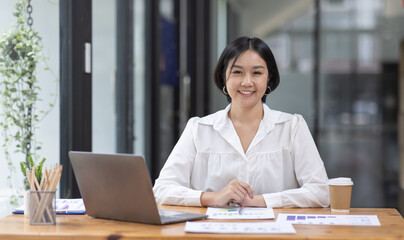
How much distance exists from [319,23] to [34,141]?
215 inches

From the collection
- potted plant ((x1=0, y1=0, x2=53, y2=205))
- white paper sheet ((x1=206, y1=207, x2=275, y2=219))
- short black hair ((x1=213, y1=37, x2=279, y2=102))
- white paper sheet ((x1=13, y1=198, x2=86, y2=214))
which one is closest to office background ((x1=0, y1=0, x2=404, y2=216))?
potted plant ((x1=0, y1=0, x2=53, y2=205))

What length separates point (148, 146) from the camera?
5.36 m

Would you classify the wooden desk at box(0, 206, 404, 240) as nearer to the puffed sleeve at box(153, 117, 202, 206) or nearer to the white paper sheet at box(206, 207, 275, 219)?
the white paper sheet at box(206, 207, 275, 219)

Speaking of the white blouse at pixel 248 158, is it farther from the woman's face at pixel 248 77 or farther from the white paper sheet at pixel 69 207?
the white paper sheet at pixel 69 207

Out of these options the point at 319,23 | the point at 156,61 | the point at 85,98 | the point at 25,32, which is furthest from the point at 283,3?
the point at 25,32

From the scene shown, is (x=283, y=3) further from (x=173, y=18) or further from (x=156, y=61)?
(x=156, y=61)

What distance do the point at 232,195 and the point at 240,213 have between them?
18 cm

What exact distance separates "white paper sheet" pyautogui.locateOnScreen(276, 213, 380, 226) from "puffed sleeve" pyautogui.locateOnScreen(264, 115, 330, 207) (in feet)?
0.81

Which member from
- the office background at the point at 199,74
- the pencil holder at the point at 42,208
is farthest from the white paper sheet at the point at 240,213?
the office background at the point at 199,74

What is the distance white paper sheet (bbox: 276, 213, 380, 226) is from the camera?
6.50 feet

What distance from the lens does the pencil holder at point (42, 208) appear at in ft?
6.46

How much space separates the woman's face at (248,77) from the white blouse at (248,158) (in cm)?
12

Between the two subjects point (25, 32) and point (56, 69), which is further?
point (56, 69)

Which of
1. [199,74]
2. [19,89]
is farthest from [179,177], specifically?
[199,74]
